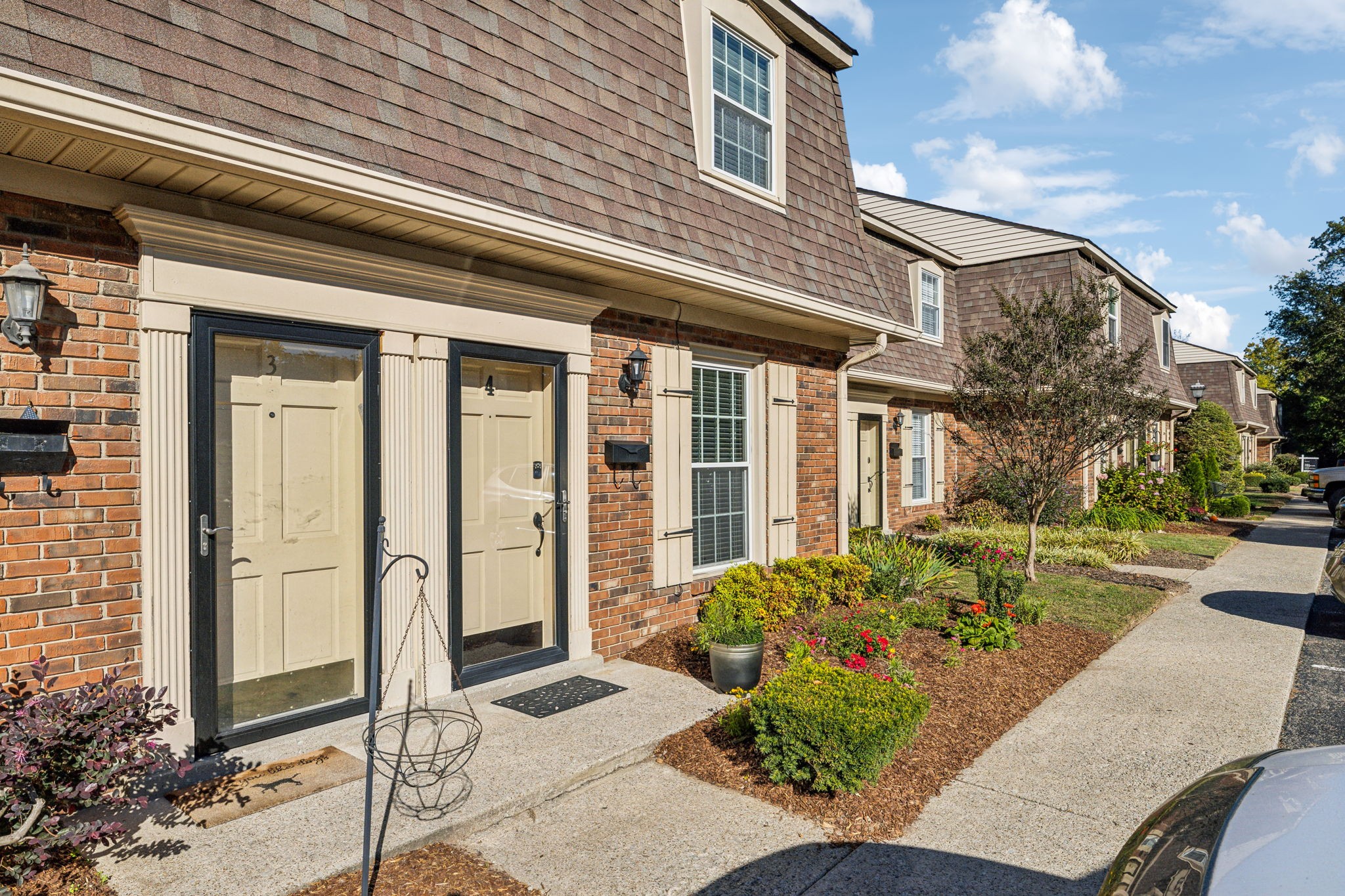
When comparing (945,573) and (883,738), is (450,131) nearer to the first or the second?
(883,738)

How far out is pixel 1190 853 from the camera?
5.95 ft

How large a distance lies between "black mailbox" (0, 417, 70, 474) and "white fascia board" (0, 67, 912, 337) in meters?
1.29

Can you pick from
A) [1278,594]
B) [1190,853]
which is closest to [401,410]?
[1190,853]

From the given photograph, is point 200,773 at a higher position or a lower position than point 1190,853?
lower

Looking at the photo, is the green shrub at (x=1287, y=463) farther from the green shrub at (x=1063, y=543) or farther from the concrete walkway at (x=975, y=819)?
the concrete walkway at (x=975, y=819)

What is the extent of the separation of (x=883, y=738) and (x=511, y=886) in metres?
1.84

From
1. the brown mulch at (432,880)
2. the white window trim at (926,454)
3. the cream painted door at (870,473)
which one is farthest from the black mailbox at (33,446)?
the white window trim at (926,454)

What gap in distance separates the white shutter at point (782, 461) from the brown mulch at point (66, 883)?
580 cm

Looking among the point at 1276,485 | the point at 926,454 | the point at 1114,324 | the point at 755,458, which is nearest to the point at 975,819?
the point at 755,458

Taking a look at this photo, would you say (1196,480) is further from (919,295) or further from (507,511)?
(507,511)

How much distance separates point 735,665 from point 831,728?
1457mm

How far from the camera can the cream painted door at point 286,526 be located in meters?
4.30

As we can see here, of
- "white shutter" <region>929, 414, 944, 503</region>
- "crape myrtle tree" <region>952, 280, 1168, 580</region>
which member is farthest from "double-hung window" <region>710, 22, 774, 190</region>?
"white shutter" <region>929, 414, 944, 503</region>

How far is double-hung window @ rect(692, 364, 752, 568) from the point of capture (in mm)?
7285
